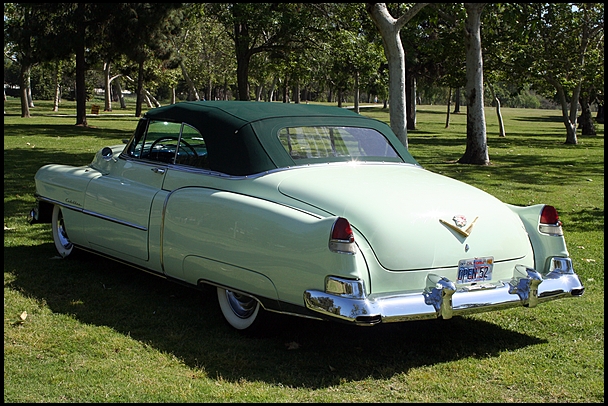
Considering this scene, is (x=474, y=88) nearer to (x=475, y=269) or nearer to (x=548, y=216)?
(x=548, y=216)

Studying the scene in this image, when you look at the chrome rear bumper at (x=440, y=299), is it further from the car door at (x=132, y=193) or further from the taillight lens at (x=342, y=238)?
the car door at (x=132, y=193)

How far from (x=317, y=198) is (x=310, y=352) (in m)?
1.02

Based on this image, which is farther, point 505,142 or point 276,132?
point 505,142

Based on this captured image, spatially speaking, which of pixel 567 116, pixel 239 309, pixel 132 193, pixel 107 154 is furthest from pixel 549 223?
pixel 567 116

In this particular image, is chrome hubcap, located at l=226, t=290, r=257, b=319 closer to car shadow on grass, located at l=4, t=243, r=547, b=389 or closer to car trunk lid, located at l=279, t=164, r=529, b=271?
car shadow on grass, located at l=4, t=243, r=547, b=389

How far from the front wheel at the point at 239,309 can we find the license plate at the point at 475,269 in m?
1.37

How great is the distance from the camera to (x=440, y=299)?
4344 mm

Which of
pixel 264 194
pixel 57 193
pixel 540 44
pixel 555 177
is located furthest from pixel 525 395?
pixel 540 44

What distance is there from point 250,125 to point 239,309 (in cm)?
134

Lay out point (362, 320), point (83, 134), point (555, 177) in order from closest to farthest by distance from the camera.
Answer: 1. point (362, 320)
2. point (555, 177)
3. point (83, 134)

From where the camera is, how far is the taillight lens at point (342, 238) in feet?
13.9

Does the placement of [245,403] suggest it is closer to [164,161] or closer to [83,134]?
[164,161]

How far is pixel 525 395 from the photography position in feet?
13.4

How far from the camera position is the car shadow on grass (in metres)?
4.45
